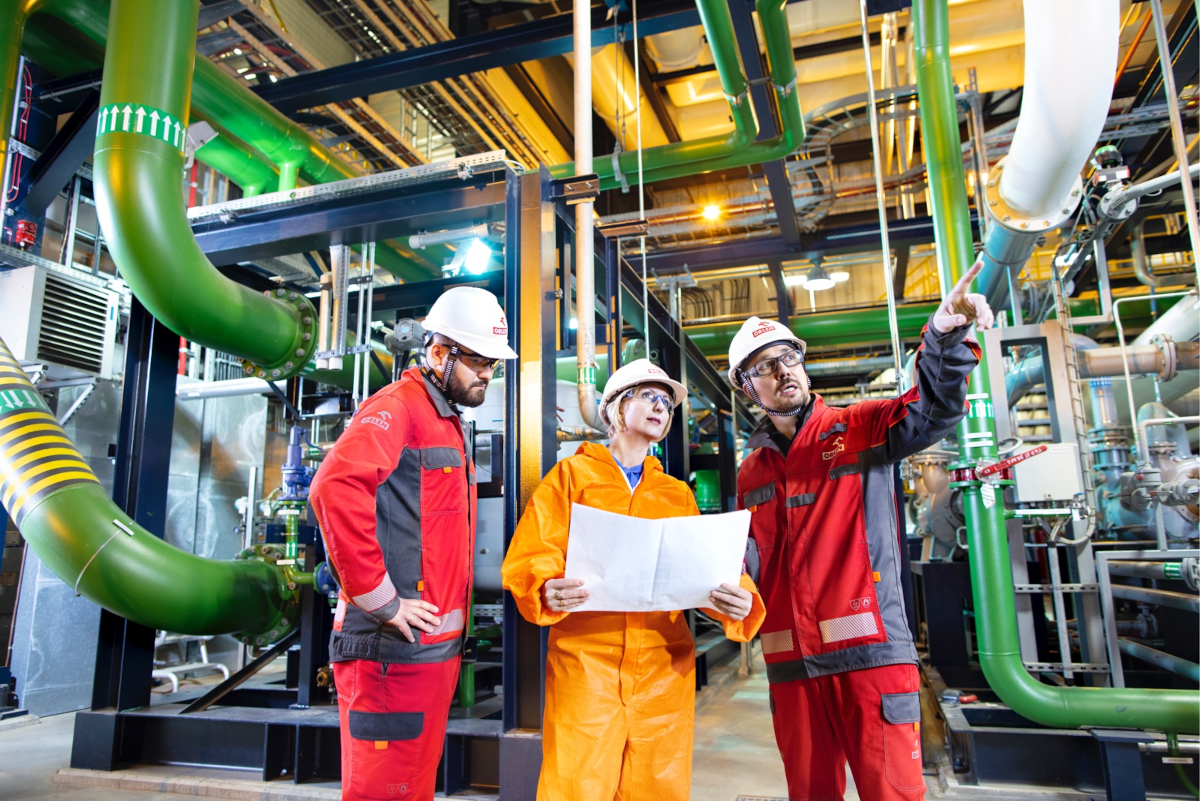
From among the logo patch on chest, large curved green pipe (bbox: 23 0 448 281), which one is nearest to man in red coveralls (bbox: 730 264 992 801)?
the logo patch on chest

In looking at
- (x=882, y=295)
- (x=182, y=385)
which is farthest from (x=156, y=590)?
(x=882, y=295)

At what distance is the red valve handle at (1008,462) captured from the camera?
10.9 feet

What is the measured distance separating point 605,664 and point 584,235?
2.01 meters

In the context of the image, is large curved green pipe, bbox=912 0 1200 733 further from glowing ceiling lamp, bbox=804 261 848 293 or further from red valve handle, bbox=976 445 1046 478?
glowing ceiling lamp, bbox=804 261 848 293

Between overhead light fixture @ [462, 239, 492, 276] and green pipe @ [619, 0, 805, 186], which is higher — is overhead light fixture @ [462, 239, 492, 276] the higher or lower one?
the lower one

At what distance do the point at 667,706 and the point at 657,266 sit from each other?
634 centimetres

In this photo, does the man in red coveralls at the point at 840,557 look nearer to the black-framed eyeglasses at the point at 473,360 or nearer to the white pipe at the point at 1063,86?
the black-framed eyeglasses at the point at 473,360

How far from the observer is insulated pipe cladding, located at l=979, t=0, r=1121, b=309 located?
96.6 inches

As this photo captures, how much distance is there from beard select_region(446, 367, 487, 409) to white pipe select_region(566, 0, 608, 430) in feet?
2.65

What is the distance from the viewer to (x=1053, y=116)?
275cm

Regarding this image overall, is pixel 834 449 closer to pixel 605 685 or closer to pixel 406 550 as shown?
pixel 605 685

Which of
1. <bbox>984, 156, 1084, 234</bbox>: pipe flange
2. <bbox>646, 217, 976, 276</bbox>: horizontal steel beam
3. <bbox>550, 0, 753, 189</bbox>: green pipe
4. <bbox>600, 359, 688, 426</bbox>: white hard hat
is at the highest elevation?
<bbox>646, 217, 976, 276</bbox>: horizontal steel beam

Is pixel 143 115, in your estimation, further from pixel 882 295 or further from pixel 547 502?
pixel 882 295

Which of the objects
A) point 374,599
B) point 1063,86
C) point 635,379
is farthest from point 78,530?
point 1063,86
